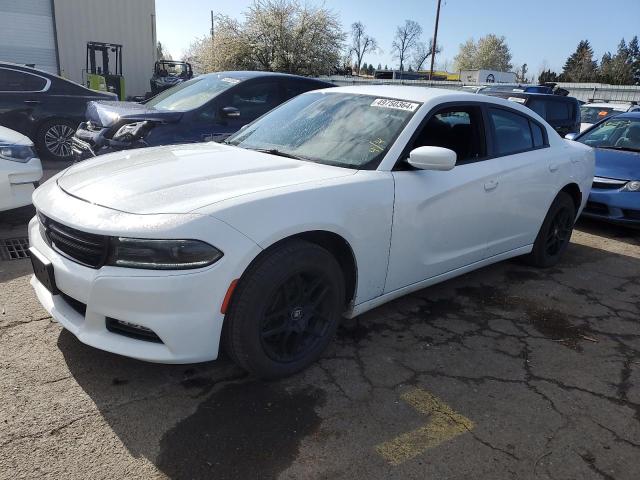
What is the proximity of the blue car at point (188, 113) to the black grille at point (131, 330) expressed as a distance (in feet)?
11.4

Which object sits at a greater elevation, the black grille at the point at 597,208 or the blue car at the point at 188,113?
the blue car at the point at 188,113

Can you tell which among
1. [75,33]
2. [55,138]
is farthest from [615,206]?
[75,33]

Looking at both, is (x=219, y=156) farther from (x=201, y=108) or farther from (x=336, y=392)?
(x=201, y=108)

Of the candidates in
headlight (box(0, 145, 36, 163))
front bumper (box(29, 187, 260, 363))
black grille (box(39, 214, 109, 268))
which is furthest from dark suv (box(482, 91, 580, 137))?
black grille (box(39, 214, 109, 268))

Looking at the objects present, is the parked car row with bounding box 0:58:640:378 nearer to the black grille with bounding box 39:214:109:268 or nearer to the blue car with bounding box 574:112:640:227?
the black grille with bounding box 39:214:109:268

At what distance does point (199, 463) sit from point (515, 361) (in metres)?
1.98

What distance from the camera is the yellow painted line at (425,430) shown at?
7.47ft

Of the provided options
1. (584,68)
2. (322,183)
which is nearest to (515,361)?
(322,183)

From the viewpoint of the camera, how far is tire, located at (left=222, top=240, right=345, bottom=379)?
2.44m

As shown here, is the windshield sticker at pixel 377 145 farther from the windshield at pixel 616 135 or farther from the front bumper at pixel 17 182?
the windshield at pixel 616 135

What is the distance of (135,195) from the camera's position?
2.52 meters

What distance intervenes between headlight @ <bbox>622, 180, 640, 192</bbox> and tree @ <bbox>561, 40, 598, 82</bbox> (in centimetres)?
6212

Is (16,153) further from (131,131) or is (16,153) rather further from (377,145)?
(377,145)

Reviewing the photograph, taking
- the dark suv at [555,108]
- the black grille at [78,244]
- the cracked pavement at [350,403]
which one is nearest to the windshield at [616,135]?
the dark suv at [555,108]
